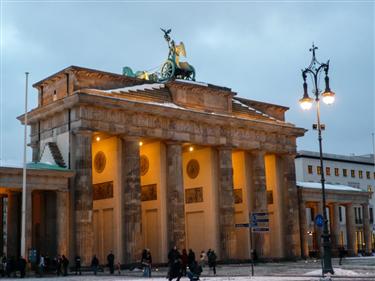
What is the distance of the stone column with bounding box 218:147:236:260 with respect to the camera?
53094 mm

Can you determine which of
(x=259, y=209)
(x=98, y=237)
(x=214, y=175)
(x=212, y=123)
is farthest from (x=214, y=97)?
(x=98, y=237)

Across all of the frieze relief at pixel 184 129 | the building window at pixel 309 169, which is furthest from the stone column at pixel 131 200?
the building window at pixel 309 169

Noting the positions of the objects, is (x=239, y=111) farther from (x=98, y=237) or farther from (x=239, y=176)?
(x=98, y=237)

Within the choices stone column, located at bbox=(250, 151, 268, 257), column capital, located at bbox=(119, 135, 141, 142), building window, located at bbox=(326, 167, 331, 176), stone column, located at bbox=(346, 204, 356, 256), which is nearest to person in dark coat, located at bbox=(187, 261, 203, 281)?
column capital, located at bbox=(119, 135, 141, 142)

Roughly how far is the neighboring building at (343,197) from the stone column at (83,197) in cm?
2603

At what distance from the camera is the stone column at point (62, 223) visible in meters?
43.1

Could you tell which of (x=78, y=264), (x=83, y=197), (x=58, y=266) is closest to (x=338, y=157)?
(x=83, y=197)

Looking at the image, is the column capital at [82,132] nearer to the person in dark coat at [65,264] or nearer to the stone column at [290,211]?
the person in dark coat at [65,264]

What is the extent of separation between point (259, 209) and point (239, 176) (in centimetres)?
398

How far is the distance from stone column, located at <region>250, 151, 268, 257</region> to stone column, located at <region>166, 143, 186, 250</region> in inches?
377

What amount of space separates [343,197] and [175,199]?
26.3 m

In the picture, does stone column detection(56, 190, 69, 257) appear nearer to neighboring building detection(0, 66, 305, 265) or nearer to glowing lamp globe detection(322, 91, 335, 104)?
neighboring building detection(0, 66, 305, 265)

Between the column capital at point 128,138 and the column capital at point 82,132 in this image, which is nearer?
the column capital at point 82,132

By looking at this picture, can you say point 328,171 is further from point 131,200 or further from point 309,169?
point 131,200
